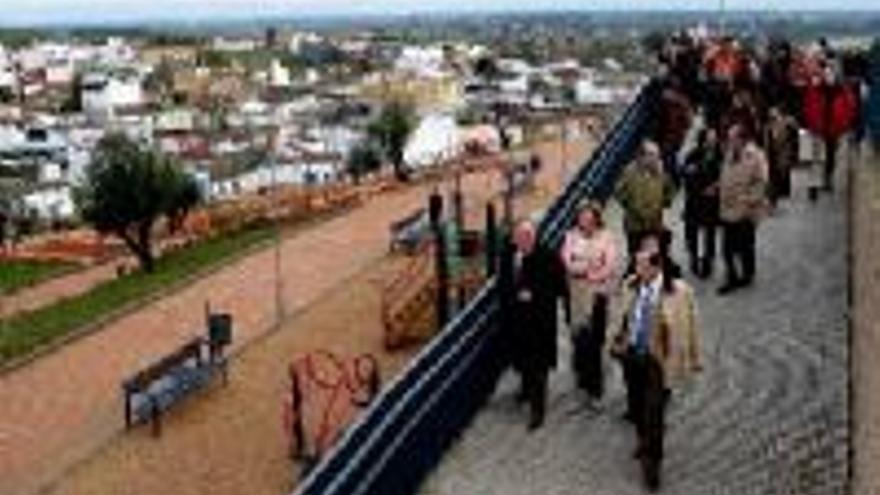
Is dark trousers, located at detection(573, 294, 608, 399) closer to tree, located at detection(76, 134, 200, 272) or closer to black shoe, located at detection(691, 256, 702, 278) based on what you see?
black shoe, located at detection(691, 256, 702, 278)

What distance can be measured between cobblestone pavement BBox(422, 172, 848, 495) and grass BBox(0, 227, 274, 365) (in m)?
14.7

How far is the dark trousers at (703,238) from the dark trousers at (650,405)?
5.24 meters

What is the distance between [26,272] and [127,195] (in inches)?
154

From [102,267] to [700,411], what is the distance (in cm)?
3848

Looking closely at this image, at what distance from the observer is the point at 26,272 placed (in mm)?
50375

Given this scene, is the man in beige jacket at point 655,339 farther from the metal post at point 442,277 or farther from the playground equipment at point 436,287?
the playground equipment at point 436,287

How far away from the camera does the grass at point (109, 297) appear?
30.3m

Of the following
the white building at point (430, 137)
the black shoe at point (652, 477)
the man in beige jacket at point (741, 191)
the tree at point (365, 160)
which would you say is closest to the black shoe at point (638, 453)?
the black shoe at point (652, 477)

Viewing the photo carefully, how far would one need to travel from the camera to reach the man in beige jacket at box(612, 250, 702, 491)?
459 inches

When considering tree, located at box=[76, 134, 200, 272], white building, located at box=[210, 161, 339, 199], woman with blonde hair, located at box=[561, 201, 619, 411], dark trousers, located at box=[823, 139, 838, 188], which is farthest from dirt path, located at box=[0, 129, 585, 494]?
white building, located at box=[210, 161, 339, 199]

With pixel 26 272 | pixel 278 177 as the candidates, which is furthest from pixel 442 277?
pixel 278 177

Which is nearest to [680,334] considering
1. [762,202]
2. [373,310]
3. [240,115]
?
[762,202]

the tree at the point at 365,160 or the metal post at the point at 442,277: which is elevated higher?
the metal post at the point at 442,277

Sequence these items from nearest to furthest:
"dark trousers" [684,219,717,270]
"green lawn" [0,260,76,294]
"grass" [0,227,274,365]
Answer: "dark trousers" [684,219,717,270] → "grass" [0,227,274,365] → "green lawn" [0,260,76,294]
